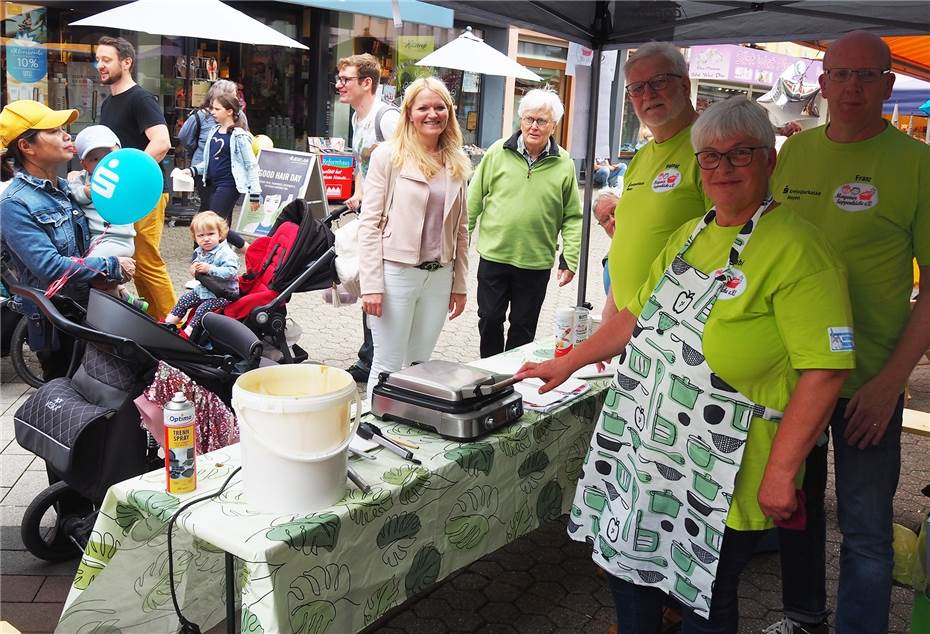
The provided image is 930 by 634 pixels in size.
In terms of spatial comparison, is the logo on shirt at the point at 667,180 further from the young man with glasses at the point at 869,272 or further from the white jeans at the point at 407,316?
the white jeans at the point at 407,316

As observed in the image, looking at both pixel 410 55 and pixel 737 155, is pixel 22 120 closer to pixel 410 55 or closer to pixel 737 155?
pixel 737 155

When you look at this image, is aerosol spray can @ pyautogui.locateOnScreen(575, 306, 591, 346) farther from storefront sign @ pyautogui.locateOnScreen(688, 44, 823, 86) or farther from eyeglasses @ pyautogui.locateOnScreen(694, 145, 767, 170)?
storefront sign @ pyautogui.locateOnScreen(688, 44, 823, 86)

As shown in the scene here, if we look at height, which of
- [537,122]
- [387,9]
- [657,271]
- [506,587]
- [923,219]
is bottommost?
[506,587]

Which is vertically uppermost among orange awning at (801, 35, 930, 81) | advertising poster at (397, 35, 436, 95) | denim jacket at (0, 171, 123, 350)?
advertising poster at (397, 35, 436, 95)

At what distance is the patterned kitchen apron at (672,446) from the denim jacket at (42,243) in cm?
Result: 251

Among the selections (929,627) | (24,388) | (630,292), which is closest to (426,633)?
(630,292)

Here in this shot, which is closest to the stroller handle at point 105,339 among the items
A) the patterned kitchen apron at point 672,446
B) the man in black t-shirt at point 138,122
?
the patterned kitchen apron at point 672,446

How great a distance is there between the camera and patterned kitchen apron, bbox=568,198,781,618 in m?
2.11

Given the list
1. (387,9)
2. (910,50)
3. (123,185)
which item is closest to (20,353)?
(123,185)

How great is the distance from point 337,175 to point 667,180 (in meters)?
10.5

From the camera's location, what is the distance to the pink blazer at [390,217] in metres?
3.76

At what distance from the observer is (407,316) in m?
3.92

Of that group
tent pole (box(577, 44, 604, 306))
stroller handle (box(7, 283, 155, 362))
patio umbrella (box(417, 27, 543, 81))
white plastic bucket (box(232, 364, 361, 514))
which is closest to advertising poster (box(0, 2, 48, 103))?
patio umbrella (box(417, 27, 543, 81))

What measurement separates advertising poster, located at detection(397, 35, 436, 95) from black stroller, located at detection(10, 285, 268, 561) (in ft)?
43.6
